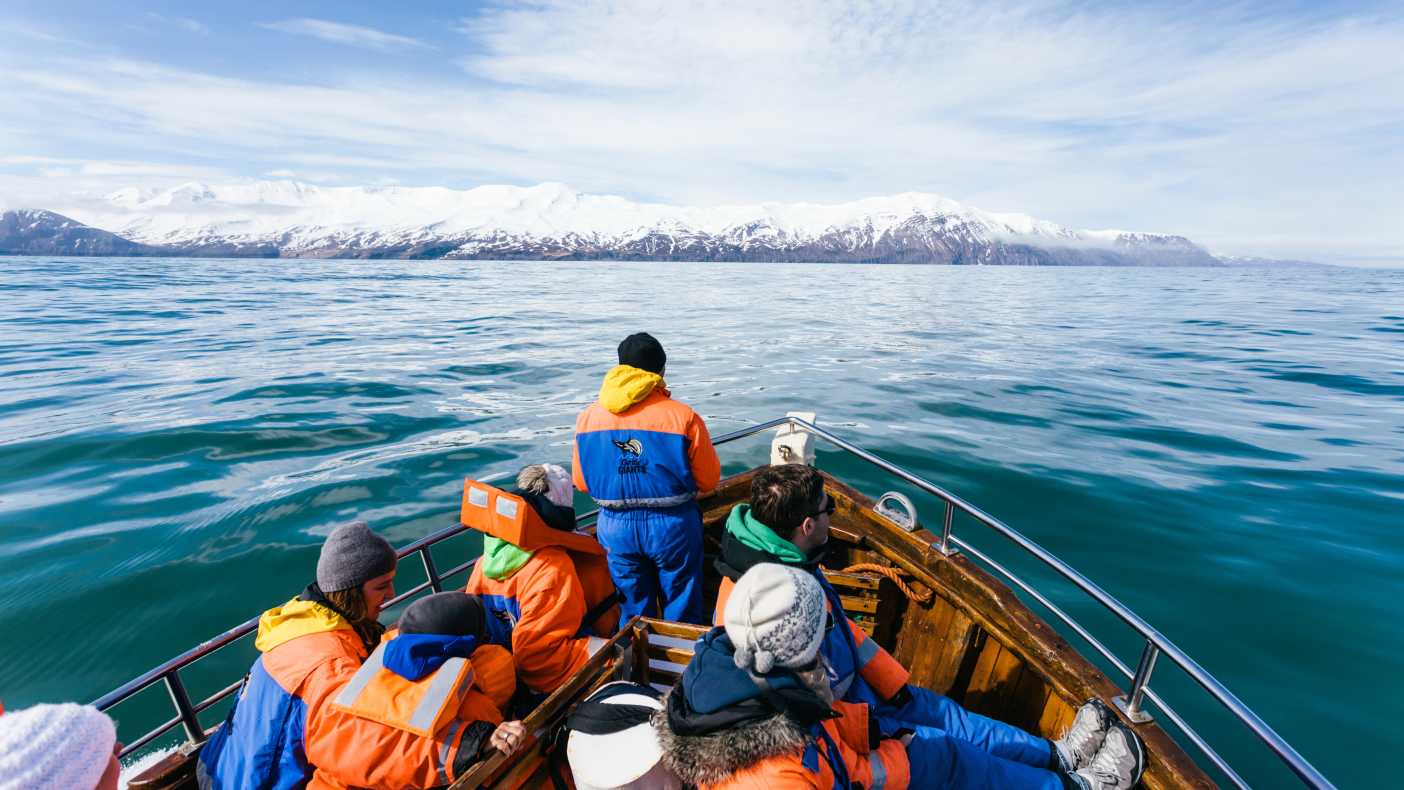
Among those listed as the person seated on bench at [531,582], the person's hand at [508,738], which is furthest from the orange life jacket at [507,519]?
the person's hand at [508,738]

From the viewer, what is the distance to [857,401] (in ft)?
49.9

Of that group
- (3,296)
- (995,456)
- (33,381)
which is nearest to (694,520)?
(995,456)

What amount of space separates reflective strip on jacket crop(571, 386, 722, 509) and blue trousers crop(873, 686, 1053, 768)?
5.71 feet

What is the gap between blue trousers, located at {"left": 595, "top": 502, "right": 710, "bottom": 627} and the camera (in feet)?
13.7

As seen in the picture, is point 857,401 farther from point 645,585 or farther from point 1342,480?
point 645,585

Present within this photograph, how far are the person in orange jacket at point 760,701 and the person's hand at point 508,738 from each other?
0.72m

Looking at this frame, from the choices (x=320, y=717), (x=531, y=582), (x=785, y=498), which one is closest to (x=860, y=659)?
(x=785, y=498)

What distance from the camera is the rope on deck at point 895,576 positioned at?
471 cm

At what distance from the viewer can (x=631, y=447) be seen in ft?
13.2

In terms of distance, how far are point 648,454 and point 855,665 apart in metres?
1.84

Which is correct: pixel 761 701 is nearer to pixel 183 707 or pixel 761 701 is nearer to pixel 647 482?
pixel 647 482

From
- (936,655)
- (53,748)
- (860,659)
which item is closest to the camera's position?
(53,748)

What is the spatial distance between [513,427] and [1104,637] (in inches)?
432

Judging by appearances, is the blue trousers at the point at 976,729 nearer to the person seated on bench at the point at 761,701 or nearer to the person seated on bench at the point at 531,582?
the person seated on bench at the point at 761,701
